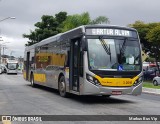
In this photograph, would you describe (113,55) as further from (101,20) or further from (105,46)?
(101,20)

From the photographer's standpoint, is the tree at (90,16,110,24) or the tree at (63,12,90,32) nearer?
the tree at (90,16,110,24)

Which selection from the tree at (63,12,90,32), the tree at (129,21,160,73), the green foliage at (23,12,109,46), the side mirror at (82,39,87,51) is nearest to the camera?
the side mirror at (82,39,87,51)

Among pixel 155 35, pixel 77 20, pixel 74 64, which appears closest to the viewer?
pixel 74 64

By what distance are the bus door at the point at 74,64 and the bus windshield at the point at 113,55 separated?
0.99m

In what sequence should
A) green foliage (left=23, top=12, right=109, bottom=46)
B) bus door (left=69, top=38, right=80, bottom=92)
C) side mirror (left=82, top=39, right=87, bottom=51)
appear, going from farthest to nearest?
green foliage (left=23, top=12, right=109, bottom=46), bus door (left=69, top=38, right=80, bottom=92), side mirror (left=82, top=39, right=87, bottom=51)

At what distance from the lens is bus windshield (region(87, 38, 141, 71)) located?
15.5m

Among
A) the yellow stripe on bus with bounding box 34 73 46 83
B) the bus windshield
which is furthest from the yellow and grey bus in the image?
the yellow stripe on bus with bounding box 34 73 46 83

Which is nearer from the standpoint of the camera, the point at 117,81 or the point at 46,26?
the point at 117,81

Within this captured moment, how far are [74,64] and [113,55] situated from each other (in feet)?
6.69

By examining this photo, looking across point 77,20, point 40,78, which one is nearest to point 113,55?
point 40,78

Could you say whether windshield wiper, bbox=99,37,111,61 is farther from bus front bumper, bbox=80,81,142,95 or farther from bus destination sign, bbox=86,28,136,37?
bus front bumper, bbox=80,81,142,95

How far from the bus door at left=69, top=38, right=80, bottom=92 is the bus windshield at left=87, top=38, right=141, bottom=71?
0.99m

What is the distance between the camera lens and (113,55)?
51.3ft

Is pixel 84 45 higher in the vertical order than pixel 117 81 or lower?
higher
